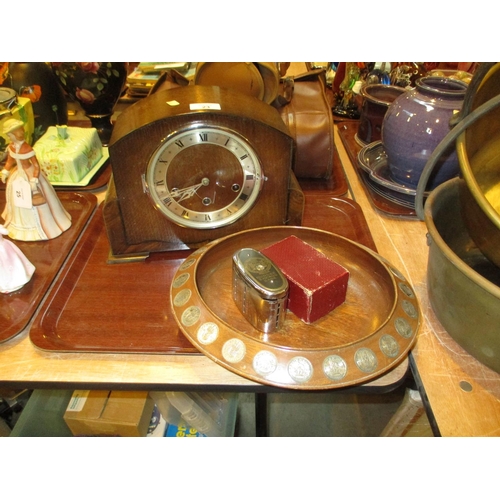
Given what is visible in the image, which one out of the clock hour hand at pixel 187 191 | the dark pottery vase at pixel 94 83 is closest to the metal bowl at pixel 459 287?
the clock hour hand at pixel 187 191

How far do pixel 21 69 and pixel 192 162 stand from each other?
63 centimetres

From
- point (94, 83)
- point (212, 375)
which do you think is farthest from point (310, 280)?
point (94, 83)

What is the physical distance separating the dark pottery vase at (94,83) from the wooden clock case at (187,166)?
1.28 ft

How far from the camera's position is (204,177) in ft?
2.24

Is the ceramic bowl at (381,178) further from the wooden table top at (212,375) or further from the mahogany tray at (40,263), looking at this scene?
the mahogany tray at (40,263)

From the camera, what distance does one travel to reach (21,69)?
962 mm

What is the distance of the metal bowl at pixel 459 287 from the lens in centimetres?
48

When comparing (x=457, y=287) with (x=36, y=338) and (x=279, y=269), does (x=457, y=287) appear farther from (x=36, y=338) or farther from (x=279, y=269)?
(x=36, y=338)

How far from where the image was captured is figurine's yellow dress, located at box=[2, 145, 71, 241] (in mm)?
693

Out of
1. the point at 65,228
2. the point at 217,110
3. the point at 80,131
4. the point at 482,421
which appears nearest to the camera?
the point at 482,421

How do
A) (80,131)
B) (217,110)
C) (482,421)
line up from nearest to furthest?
(482,421), (217,110), (80,131)

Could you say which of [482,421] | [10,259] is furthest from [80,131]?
[482,421]

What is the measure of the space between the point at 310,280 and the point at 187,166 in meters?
0.29

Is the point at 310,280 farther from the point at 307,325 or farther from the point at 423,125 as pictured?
the point at 423,125
